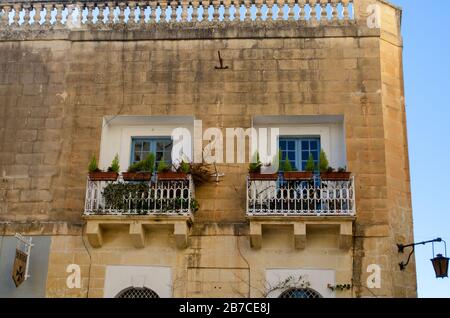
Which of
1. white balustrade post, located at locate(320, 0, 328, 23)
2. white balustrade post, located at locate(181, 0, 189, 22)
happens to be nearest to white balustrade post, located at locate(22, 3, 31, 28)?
white balustrade post, located at locate(181, 0, 189, 22)

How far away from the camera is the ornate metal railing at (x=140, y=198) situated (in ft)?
50.8

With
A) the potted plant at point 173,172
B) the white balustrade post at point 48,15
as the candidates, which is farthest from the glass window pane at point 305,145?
the white balustrade post at point 48,15

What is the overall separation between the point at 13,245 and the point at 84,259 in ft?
5.29

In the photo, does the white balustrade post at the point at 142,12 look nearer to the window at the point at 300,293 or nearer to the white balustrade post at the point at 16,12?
the white balustrade post at the point at 16,12

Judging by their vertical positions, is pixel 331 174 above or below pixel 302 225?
above

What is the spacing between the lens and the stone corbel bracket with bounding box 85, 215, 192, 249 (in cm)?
1534

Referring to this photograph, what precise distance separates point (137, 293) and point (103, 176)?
8.61 feet

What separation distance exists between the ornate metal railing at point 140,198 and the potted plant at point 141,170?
0.36ft

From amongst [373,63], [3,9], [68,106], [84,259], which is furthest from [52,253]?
[373,63]

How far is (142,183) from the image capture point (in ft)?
51.6

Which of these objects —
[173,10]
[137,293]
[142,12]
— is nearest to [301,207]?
[137,293]

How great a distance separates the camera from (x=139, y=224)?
15.4 meters

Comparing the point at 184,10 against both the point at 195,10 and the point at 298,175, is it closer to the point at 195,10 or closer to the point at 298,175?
the point at 195,10

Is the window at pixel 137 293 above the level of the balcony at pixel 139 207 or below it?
below
